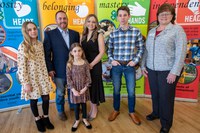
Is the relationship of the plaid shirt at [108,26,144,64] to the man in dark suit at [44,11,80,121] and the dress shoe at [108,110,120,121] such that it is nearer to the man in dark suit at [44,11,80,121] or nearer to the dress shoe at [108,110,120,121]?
the man in dark suit at [44,11,80,121]

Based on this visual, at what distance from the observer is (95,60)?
2.17 metres

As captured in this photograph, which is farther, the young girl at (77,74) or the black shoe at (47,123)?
the black shoe at (47,123)

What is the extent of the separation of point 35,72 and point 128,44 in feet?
3.85

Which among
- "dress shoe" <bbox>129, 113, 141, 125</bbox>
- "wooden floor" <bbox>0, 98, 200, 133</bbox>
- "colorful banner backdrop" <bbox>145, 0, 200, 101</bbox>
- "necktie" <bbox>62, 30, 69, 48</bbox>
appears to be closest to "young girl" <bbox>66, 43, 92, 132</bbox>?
"necktie" <bbox>62, 30, 69, 48</bbox>

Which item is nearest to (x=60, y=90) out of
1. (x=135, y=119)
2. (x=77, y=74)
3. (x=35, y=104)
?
(x=35, y=104)

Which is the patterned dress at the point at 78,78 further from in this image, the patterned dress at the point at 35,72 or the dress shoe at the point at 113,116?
the dress shoe at the point at 113,116

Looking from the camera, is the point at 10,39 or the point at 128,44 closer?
the point at 128,44

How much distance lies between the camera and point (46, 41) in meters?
2.20

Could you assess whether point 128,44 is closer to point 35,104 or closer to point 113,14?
point 113,14

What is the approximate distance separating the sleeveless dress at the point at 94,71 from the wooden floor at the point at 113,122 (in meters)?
0.37

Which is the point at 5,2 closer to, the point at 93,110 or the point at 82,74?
the point at 82,74

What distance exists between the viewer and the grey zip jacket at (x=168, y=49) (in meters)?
1.75

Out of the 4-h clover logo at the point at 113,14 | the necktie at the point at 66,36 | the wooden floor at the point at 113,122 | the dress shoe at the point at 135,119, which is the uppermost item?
the 4-h clover logo at the point at 113,14

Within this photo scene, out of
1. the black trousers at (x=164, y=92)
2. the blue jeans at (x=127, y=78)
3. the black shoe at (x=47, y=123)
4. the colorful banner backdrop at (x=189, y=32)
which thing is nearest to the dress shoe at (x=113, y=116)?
the blue jeans at (x=127, y=78)
